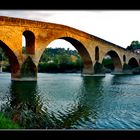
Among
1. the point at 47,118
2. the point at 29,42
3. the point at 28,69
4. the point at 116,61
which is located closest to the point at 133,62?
the point at 116,61

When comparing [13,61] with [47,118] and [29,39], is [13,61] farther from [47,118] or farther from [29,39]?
[47,118]

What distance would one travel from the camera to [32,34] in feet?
166

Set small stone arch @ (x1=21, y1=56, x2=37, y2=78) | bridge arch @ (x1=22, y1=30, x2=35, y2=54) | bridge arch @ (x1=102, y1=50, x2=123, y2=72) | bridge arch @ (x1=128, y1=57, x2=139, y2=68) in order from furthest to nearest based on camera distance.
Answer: bridge arch @ (x1=128, y1=57, x2=139, y2=68) → bridge arch @ (x1=102, y1=50, x2=123, y2=72) → bridge arch @ (x1=22, y1=30, x2=35, y2=54) → small stone arch @ (x1=21, y1=56, x2=37, y2=78)

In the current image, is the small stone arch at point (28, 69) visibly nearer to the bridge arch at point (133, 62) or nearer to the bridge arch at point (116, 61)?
the bridge arch at point (116, 61)

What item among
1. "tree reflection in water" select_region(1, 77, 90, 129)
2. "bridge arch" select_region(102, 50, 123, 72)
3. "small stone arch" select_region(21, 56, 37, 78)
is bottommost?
"tree reflection in water" select_region(1, 77, 90, 129)

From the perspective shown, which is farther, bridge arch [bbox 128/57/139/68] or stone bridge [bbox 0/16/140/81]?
bridge arch [bbox 128/57/139/68]

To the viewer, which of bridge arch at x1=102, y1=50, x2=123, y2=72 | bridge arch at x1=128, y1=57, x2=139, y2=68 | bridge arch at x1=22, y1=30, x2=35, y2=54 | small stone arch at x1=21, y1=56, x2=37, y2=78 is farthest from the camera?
bridge arch at x1=128, y1=57, x2=139, y2=68

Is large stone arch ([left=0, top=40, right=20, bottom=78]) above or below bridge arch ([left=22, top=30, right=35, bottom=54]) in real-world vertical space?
below

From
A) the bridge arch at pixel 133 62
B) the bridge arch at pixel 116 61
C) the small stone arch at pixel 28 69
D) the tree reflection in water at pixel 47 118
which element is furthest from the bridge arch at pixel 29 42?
the bridge arch at pixel 133 62

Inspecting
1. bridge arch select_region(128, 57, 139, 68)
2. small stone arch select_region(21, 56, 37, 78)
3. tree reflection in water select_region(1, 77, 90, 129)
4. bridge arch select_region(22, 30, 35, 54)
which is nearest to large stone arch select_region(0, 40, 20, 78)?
small stone arch select_region(21, 56, 37, 78)

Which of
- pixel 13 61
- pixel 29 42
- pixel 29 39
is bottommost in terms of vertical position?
pixel 13 61

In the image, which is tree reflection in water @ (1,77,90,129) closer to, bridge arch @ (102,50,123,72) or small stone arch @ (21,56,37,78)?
small stone arch @ (21,56,37,78)

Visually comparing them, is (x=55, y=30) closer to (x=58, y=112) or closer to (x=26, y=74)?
(x=26, y=74)
